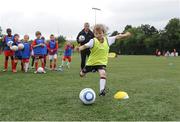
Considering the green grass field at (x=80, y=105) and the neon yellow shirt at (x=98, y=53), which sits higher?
the neon yellow shirt at (x=98, y=53)

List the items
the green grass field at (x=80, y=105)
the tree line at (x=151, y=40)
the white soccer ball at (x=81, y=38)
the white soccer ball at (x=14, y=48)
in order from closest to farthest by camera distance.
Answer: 1. the green grass field at (x=80, y=105)
2. the white soccer ball at (x=81, y=38)
3. the white soccer ball at (x=14, y=48)
4. the tree line at (x=151, y=40)

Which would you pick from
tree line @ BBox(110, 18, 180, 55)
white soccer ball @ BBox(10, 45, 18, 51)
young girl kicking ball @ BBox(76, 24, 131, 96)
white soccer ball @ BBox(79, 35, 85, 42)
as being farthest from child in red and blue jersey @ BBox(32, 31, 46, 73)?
tree line @ BBox(110, 18, 180, 55)

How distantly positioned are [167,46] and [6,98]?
101001mm

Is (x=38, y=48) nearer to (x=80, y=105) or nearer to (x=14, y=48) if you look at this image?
(x=14, y=48)

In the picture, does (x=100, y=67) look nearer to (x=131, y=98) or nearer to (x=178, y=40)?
(x=131, y=98)

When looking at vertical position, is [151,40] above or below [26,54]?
above

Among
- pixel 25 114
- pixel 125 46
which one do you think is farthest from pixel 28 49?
pixel 125 46

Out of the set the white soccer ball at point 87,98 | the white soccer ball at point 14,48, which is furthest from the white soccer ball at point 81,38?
the white soccer ball at point 87,98

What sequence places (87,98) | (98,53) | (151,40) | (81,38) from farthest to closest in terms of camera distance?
(151,40) → (81,38) → (98,53) → (87,98)

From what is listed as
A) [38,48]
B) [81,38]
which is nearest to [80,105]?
[81,38]

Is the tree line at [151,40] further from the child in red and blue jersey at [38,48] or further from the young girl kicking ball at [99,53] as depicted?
the young girl kicking ball at [99,53]

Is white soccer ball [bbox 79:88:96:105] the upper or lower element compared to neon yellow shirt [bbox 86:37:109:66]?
lower

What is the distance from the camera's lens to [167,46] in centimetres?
10756

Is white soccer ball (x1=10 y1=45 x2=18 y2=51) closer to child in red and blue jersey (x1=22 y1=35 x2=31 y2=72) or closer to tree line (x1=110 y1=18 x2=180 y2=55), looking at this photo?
child in red and blue jersey (x1=22 y1=35 x2=31 y2=72)
